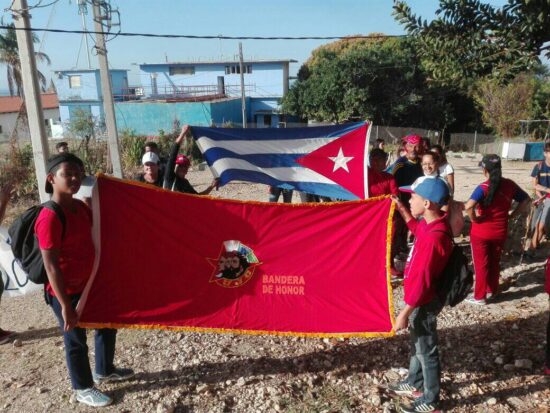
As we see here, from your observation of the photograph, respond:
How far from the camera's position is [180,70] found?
43.5m

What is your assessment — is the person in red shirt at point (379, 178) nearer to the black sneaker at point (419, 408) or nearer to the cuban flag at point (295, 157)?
the cuban flag at point (295, 157)

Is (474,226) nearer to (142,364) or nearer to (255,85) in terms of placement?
(142,364)

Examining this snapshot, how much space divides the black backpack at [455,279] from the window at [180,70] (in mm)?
43356

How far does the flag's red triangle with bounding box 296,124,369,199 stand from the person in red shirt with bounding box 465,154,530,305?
1.23 m

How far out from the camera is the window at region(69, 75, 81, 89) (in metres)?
41.3

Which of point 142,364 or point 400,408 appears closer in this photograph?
point 400,408

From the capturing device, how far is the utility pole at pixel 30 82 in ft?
21.6

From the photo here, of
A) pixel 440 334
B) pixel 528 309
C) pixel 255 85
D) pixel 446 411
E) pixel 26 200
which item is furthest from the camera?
pixel 255 85

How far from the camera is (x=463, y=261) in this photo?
9.82 feet

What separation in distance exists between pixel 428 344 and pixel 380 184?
247cm

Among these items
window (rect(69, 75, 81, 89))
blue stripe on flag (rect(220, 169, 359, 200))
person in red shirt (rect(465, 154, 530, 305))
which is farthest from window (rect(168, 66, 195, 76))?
person in red shirt (rect(465, 154, 530, 305))

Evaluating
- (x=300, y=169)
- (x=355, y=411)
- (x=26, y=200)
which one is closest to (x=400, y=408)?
(x=355, y=411)

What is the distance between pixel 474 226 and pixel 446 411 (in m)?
2.25

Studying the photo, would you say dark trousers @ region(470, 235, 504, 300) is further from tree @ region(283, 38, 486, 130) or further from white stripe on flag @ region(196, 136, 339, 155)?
tree @ region(283, 38, 486, 130)
